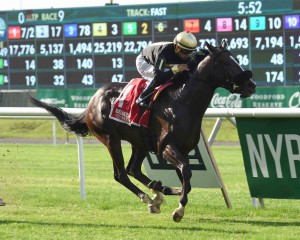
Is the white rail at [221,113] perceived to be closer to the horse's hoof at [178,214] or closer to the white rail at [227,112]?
the white rail at [227,112]

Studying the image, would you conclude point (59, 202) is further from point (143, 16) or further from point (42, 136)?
point (42, 136)

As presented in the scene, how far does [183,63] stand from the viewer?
789cm

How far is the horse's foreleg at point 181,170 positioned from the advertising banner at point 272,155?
2.48 ft

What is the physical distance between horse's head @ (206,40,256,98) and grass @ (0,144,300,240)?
3.40 ft

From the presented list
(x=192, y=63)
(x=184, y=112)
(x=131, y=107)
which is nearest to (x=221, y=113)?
(x=192, y=63)

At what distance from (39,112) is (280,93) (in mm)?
12250

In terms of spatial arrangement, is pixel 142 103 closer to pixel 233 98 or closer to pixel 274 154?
pixel 274 154

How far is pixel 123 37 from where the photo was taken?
21.2m

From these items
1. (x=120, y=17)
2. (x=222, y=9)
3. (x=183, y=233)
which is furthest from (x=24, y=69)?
(x=183, y=233)

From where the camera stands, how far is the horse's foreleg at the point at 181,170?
7.19 metres

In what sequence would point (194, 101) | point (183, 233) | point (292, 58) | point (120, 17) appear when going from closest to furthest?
point (183, 233) < point (194, 101) < point (292, 58) < point (120, 17)

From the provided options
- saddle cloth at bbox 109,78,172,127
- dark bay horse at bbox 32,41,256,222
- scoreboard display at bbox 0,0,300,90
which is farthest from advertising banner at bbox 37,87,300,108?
dark bay horse at bbox 32,41,256,222

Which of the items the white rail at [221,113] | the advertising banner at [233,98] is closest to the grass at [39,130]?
the advertising banner at [233,98]

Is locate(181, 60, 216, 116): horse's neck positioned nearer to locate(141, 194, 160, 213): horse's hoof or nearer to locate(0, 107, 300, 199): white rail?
locate(0, 107, 300, 199): white rail
